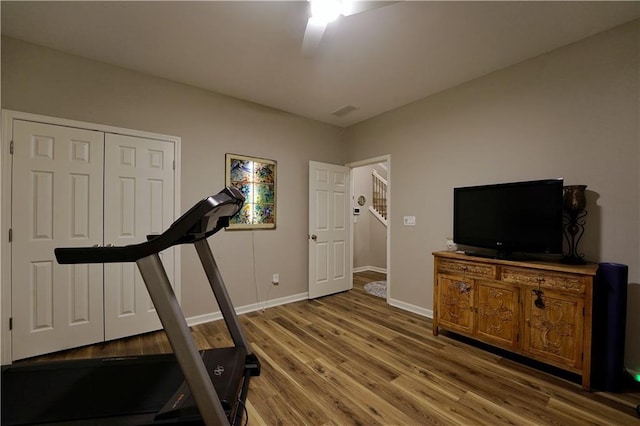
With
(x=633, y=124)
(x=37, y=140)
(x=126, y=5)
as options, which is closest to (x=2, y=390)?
(x=37, y=140)

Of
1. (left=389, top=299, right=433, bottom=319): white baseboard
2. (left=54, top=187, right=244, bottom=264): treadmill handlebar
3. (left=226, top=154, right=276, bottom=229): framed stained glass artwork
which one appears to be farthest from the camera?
(left=226, top=154, right=276, bottom=229): framed stained glass artwork

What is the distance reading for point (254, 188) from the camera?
3.47m

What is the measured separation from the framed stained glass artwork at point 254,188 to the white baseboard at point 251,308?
1022mm

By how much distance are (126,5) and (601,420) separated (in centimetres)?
414

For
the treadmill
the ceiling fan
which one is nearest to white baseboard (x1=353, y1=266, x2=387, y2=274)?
the treadmill

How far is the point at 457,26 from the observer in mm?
2062

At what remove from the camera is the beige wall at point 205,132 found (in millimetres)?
2314

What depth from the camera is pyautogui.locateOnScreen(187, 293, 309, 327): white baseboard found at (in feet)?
9.87

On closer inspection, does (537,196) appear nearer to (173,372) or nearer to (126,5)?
(173,372)

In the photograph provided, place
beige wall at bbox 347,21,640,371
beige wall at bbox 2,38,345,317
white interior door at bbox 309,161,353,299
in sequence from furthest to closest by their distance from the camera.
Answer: white interior door at bbox 309,161,353,299 → beige wall at bbox 2,38,345,317 → beige wall at bbox 347,21,640,371

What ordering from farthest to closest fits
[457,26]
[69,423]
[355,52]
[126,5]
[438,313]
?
[438,313]
[355,52]
[457,26]
[126,5]
[69,423]

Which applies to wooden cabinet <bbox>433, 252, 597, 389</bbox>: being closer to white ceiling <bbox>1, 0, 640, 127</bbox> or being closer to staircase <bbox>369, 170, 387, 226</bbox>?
white ceiling <bbox>1, 0, 640, 127</bbox>

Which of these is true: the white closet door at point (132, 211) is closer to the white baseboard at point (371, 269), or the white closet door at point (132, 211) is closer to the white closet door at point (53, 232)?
the white closet door at point (53, 232)

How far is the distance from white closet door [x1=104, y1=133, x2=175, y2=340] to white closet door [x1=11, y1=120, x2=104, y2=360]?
3.1 inches
